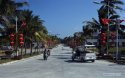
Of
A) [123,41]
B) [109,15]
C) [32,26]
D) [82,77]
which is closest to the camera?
[82,77]

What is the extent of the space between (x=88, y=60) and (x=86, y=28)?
18.6m

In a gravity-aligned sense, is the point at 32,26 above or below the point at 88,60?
above

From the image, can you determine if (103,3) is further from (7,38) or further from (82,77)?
(82,77)

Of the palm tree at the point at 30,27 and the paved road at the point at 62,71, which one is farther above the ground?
the palm tree at the point at 30,27

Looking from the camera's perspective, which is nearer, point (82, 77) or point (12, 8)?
point (82, 77)

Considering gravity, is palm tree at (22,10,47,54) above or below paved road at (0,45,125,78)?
above

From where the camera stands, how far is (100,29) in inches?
2566

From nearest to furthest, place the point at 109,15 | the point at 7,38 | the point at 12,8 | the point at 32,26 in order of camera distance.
Answer: the point at 12,8
the point at 7,38
the point at 109,15
the point at 32,26

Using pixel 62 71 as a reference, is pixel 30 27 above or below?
above

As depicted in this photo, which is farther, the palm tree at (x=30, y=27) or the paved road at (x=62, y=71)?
the palm tree at (x=30, y=27)

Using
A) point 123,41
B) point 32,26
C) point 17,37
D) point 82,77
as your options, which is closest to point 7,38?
point 17,37

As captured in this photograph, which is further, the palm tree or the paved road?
the palm tree

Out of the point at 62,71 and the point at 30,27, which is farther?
the point at 30,27

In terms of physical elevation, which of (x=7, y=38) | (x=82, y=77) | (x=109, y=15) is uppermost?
(x=109, y=15)
